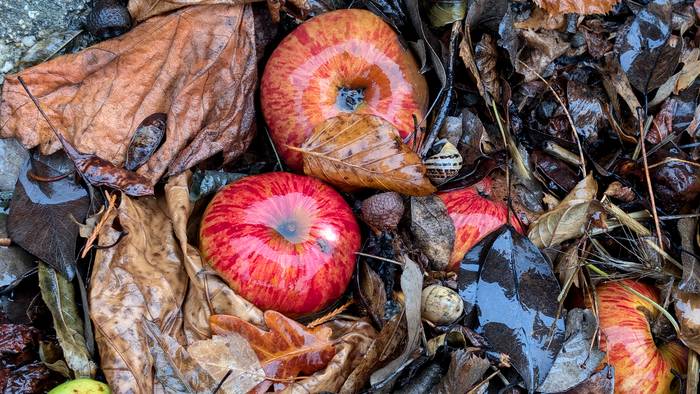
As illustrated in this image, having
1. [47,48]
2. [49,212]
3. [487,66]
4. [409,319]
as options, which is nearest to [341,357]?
[409,319]

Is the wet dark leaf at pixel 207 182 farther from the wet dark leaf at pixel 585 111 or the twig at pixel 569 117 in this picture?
the wet dark leaf at pixel 585 111

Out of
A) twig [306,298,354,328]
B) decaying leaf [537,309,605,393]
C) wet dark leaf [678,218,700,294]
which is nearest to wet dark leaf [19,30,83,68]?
twig [306,298,354,328]

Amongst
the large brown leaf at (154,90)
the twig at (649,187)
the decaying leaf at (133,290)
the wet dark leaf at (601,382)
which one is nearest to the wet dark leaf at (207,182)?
the large brown leaf at (154,90)

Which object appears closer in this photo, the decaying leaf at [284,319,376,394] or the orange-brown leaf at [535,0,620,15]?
the decaying leaf at [284,319,376,394]

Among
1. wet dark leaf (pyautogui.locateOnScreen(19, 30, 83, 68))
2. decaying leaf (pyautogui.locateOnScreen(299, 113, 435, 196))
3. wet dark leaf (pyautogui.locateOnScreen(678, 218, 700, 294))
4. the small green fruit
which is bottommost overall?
wet dark leaf (pyautogui.locateOnScreen(678, 218, 700, 294))

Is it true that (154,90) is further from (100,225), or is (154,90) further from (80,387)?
(80,387)

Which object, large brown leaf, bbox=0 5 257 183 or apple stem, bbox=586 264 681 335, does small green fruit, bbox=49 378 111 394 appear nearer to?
large brown leaf, bbox=0 5 257 183
